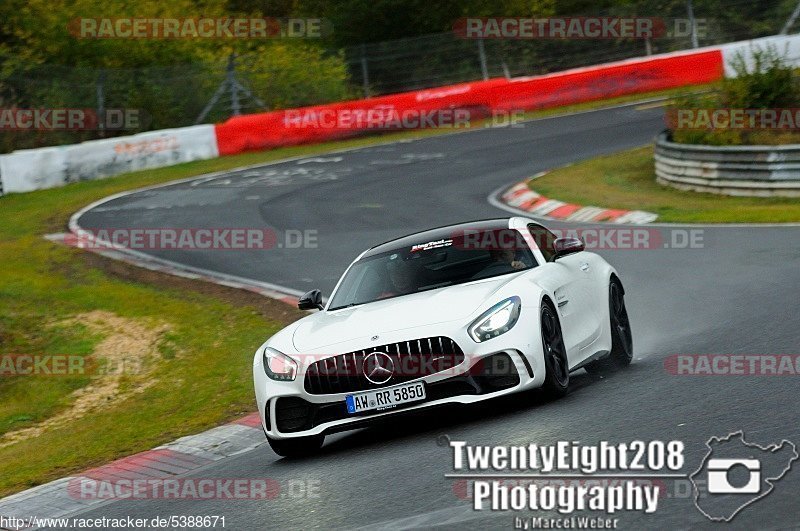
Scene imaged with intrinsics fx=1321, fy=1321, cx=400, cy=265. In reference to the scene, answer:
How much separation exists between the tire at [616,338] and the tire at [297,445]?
2553mm

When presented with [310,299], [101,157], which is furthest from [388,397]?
[101,157]

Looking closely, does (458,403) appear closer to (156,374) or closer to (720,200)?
(156,374)

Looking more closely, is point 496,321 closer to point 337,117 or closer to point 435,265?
point 435,265

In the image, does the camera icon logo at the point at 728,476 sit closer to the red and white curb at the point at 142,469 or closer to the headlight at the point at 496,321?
the headlight at the point at 496,321

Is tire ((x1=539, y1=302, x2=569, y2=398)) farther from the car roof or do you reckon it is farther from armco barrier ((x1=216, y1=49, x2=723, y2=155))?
armco barrier ((x1=216, y1=49, x2=723, y2=155))

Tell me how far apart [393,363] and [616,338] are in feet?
8.78

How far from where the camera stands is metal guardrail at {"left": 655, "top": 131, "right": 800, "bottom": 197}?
20.0 metres

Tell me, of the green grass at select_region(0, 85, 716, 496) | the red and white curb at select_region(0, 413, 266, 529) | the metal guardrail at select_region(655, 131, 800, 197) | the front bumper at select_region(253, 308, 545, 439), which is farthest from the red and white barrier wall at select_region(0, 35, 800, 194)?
the front bumper at select_region(253, 308, 545, 439)

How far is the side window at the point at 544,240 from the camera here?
10086 millimetres

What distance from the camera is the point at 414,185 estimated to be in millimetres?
25000

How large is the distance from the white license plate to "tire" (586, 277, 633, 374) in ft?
8.03

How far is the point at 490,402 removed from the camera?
8.83 meters

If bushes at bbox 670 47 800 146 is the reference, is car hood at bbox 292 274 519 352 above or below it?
above

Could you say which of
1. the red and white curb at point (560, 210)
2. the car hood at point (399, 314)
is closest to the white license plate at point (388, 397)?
the car hood at point (399, 314)
